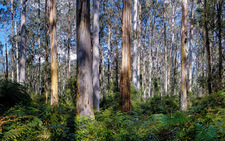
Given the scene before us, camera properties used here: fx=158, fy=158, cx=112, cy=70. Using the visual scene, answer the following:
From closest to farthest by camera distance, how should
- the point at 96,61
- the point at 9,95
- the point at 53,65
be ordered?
the point at 9,95
the point at 53,65
the point at 96,61

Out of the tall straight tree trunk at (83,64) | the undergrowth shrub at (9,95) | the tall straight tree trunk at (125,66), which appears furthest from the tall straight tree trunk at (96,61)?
A: the tall straight tree trunk at (83,64)

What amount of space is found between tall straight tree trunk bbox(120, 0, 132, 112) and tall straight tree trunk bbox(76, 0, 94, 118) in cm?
197

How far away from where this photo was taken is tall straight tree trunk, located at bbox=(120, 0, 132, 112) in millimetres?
6117

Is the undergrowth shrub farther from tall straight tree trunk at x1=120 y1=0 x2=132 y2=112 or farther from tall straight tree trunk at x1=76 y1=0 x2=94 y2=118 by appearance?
tall straight tree trunk at x1=120 y1=0 x2=132 y2=112

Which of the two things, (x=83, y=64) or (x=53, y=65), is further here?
(x=53, y=65)

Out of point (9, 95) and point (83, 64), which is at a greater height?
point (83, 64)

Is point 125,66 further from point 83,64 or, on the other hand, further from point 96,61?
point 96,61

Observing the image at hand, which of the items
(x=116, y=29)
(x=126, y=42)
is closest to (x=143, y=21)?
(x=116, y=29)

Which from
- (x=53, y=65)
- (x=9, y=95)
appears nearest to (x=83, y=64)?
(x=9, y=95)

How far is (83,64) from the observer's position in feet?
14.7

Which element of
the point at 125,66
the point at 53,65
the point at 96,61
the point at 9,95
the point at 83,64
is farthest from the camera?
the point at 96,61

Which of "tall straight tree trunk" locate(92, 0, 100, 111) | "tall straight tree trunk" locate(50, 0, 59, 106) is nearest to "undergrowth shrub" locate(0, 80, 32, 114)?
"tall straight tree trunk" locate(50, 0, 59, 106)

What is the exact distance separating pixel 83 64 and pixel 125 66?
2.21 m

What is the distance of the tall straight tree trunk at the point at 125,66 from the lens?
6.12 m
